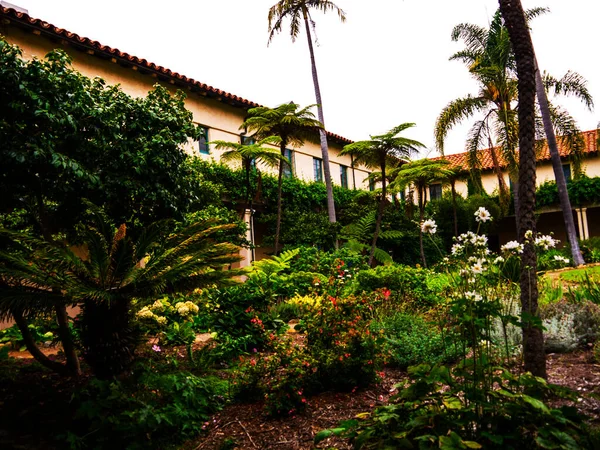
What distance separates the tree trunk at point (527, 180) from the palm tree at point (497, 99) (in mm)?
12029

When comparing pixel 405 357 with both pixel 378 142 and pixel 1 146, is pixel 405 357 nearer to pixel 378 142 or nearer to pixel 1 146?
pixel 1 146

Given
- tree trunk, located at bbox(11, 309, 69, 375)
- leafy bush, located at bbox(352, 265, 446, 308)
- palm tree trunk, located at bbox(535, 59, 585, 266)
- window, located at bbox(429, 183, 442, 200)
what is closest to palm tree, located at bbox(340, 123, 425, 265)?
leafy bush, located at bbox(352, 265, 446, 308)

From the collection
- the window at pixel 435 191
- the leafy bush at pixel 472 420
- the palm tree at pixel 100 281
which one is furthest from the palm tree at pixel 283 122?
the window at pixel 435 191

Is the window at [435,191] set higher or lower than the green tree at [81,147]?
higher

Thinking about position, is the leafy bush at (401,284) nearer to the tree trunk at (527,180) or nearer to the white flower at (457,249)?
the tree trunk at (527,180)

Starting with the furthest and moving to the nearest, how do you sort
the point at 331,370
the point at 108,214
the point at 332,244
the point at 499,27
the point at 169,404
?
the point at 499,27, the point at 332,244, the point at 108,214, the point at 331,370, the point at 169,404

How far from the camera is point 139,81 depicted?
12.5 meters

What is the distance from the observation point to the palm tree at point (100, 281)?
4078mm

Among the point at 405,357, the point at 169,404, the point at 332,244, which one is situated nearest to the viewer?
the point at 169,404

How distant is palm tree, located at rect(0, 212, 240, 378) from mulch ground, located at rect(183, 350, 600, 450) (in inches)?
50.5

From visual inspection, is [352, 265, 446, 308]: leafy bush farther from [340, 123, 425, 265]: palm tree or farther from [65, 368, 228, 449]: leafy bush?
[65, 368, 228, 449]: leafy bush

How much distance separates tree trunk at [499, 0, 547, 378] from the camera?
11.4ft

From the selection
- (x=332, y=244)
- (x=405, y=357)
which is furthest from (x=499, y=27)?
(x=405, y=357)

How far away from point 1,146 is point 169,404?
283 centimetres
